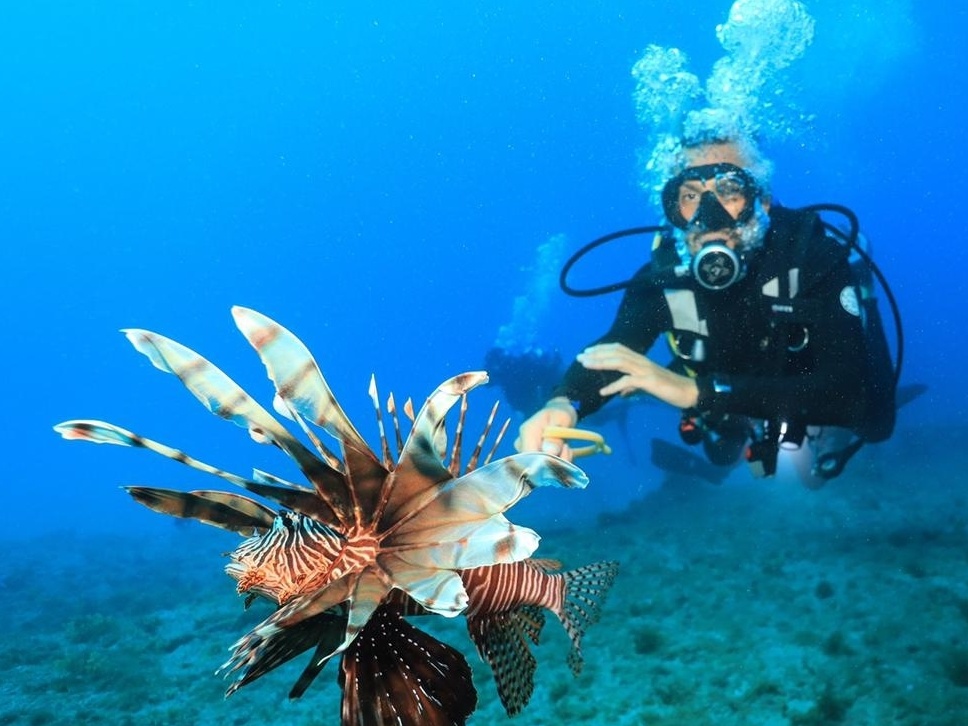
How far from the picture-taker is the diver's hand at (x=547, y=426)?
10.3 feet

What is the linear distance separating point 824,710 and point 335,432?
4968 mm

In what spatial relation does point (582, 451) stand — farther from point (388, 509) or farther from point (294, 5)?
point (294, 5)

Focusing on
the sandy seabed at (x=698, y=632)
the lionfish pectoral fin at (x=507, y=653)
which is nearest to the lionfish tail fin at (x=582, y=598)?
the lionfish pectoral fin at (x=507, y=653)

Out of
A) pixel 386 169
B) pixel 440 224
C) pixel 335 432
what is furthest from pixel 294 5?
pixel 335 432

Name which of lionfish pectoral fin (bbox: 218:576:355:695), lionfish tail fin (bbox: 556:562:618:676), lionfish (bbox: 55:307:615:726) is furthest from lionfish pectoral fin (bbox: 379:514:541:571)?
lionfish tail fin (bbox: 556:562:618:676)

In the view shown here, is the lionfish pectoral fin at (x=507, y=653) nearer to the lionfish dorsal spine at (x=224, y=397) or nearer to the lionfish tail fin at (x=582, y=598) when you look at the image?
the lionfish tail fin at (x=582, y=598)

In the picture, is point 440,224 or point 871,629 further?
point 440,224

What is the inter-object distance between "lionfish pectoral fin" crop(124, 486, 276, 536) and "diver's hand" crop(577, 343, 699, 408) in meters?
2.64

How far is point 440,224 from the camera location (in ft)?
445

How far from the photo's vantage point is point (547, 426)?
136 inches

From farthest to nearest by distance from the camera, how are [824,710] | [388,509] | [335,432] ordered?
[824,710], [388,509], [335,432]

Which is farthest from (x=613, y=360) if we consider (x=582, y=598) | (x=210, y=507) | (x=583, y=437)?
(x=210, y=507)

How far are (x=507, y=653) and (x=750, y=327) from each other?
147 inches

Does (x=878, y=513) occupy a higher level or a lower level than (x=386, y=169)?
lower
